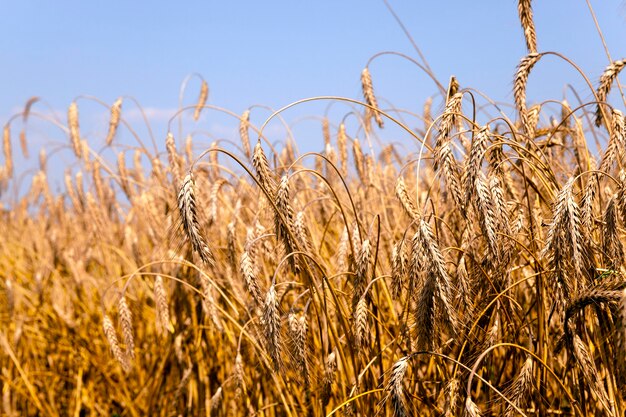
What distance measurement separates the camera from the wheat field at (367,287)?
1.44m

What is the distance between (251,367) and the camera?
274 centimetres

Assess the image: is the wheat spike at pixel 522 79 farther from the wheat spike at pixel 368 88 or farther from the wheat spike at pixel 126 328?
the wheat spike at pixel 126 328

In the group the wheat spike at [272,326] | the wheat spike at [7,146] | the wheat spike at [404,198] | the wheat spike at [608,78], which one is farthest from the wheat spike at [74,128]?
the wheat spike at [608,78]

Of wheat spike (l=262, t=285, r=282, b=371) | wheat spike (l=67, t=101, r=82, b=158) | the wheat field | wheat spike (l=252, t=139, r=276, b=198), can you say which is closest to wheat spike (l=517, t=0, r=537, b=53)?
the wheat field

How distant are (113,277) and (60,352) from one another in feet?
1.85

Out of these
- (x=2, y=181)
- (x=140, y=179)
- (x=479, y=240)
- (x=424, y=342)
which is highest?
(x=2, y=181)

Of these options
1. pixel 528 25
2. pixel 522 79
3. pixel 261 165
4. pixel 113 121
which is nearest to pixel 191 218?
pixel 261 165

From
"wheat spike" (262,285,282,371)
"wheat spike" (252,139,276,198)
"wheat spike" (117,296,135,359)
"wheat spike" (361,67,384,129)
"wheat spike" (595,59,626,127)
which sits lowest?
"wheat spike" (262,285,282,371)

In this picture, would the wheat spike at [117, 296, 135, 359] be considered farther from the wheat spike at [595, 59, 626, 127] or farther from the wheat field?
the wheat spike at [595, 59, 626, 127]

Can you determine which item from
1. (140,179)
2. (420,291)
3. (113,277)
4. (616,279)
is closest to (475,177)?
(420,291)

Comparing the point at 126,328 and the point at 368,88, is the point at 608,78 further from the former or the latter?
the point at 126,328

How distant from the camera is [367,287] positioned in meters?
1.62

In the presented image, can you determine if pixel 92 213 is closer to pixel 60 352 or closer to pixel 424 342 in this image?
pixel 60 352

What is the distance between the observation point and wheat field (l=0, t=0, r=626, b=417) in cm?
144
